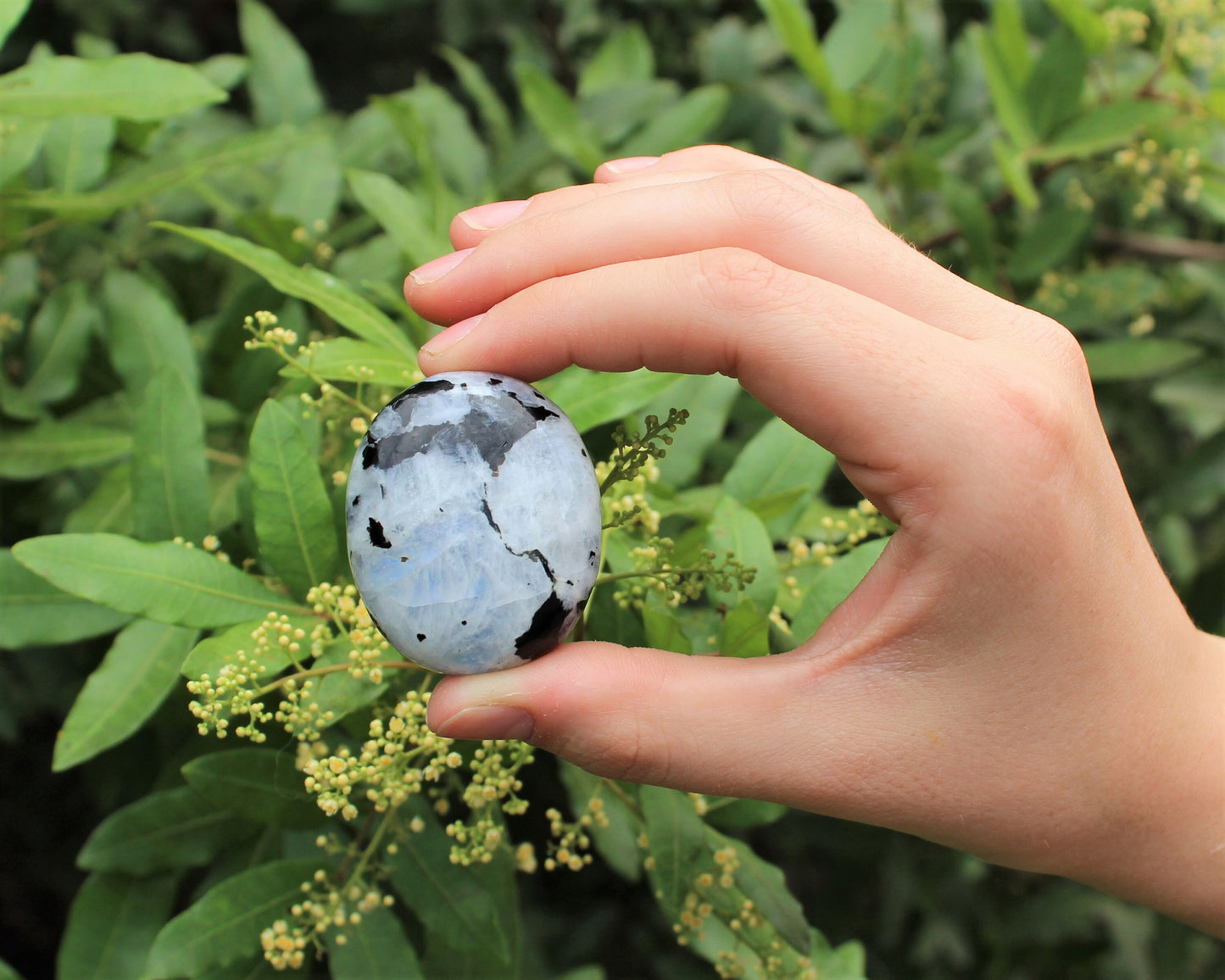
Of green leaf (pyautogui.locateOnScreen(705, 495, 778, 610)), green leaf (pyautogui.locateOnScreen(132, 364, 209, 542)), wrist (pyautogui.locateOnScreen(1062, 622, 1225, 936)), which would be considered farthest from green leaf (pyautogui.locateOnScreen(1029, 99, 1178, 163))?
green leaf (pyautogui.locateOnScreen(132, 364, 209, 542))

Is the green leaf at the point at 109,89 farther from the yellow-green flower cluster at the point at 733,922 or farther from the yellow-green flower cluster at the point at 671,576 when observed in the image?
the yellow-green flower cluster at the point at 733,922

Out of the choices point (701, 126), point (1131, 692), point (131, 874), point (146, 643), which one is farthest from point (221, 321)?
point (1131, 692)

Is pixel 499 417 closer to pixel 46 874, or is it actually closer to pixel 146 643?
pixel 146 643

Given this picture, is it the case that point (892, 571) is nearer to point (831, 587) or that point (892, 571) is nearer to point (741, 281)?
point (831, 587)

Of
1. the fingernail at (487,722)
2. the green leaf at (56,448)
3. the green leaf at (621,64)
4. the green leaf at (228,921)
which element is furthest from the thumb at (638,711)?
the green leaf at (621,64)

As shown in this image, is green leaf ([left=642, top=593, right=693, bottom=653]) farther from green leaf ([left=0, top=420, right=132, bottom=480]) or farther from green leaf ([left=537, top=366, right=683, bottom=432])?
green leaf ([left=0, top=420, right=132, bottom=480])

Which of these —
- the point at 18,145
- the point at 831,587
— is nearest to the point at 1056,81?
the point at 831,587
